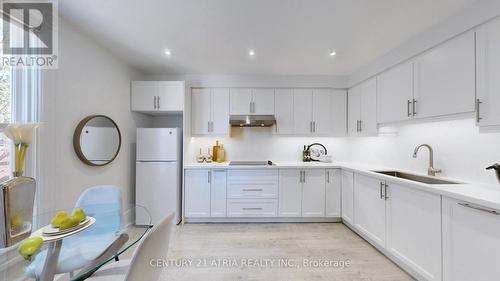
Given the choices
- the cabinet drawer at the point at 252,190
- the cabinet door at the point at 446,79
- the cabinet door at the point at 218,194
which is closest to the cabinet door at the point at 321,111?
the cabinet drawer at the point at 252,190

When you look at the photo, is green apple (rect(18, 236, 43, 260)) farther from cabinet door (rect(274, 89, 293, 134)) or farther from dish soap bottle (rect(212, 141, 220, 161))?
cabinet door (rect(274, 89, 293, 134))

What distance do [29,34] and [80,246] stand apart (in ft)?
5.89

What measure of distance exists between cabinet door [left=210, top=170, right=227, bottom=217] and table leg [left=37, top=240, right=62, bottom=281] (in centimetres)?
209

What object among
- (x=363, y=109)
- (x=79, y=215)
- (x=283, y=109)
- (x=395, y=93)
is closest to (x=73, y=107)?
(x=79, y=215)

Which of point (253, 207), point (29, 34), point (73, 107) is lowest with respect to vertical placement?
point (253, 207)

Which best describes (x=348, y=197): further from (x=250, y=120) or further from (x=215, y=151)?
(x=215, y=151)

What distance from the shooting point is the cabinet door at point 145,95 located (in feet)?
10.2

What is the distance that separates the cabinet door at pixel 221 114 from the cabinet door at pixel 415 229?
8.29ft

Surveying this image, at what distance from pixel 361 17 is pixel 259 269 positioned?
270cm

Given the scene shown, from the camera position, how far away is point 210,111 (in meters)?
3.47

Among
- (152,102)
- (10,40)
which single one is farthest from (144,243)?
(152,102)

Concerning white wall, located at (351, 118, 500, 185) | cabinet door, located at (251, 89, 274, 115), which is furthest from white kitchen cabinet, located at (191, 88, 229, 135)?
white wall, located at (351, 118, 500, 185)

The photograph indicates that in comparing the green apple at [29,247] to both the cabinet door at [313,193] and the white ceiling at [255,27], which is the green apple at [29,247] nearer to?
the white ceiling at [255,27]

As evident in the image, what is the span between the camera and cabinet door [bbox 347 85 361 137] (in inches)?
128
